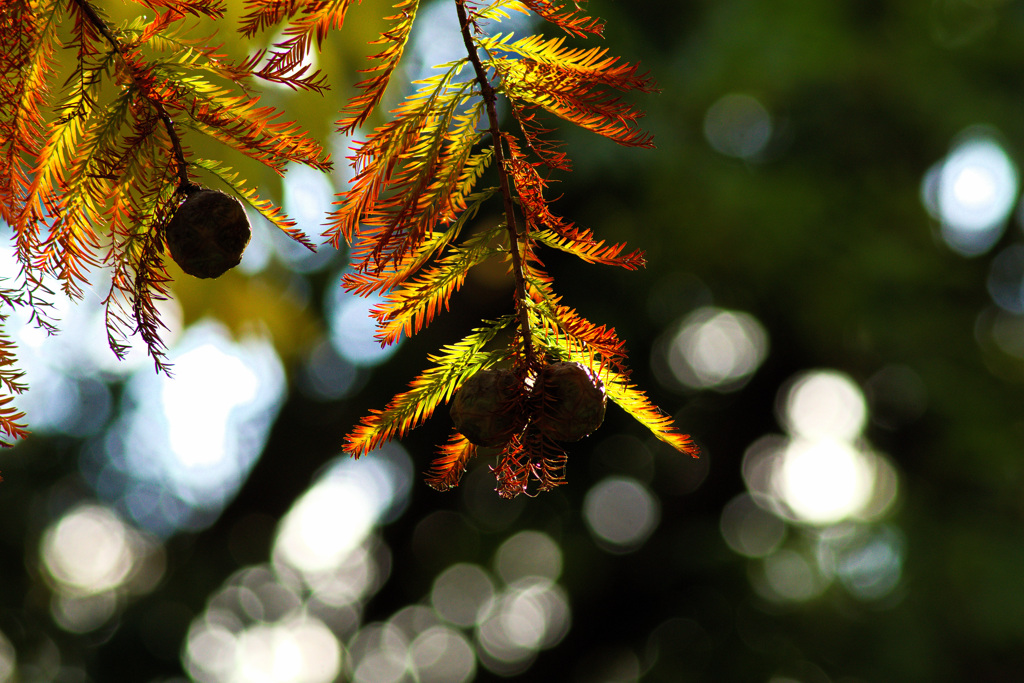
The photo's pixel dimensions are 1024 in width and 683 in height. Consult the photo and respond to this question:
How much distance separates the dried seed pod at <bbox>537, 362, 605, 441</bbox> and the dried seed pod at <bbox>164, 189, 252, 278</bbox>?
0.24 m

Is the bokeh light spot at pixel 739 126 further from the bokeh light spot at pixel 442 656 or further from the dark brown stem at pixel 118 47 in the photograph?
the bokeh light spot at pixel 442 656

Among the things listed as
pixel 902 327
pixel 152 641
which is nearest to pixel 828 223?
pixel 902 327

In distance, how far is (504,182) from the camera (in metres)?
0.47

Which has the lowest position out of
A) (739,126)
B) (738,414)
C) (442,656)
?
(442,656)

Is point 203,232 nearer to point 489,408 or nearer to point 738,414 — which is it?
point 489,408

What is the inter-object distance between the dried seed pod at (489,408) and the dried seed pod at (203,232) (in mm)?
192

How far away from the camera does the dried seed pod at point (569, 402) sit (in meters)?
0.49

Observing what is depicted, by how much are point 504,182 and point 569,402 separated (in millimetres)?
153

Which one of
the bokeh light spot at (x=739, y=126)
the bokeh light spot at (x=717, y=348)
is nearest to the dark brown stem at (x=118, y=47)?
the bokeh light spot at (x=739, y=126)

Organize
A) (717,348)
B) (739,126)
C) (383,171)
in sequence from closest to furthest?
(383,171) → (739,126) → (717,348)

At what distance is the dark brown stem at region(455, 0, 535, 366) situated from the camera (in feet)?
1.47

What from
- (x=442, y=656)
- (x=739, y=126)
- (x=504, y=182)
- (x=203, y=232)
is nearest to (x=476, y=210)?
(x=504, y=182)

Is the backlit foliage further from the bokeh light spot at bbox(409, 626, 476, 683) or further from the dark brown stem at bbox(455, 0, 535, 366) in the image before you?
the bokeh light spot at bbox(409, 626, 476, 683)

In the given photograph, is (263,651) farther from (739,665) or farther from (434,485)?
(434,485)
